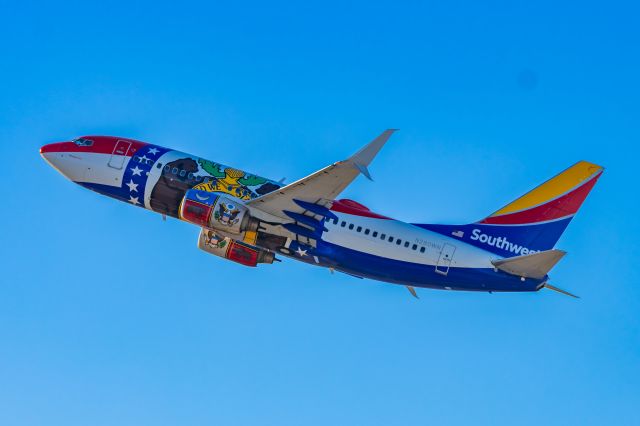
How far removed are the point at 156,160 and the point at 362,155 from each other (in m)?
15.4

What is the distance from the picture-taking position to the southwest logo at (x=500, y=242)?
52.8 m

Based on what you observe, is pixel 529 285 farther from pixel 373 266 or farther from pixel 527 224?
pixel 373 266

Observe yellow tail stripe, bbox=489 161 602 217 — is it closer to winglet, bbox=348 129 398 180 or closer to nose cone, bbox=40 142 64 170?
winglet, bbox=348 129 398 180

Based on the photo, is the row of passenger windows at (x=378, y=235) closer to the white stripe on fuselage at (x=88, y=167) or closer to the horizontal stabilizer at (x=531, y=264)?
the horizontal stabilizer at (x=531, y=264)

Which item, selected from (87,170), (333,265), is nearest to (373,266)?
(333,265)

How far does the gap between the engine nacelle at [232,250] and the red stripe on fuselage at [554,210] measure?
14204mm

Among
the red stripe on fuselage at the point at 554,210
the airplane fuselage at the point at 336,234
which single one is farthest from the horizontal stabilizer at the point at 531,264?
the red stripe on fuselage at the point at 554,210

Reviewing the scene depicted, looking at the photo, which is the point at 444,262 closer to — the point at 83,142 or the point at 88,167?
the point at 88,167

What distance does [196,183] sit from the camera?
5362 cm

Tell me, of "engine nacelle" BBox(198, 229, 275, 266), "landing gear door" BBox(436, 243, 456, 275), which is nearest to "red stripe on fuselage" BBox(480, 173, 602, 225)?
"landing gear door" BBox(436, 243, 456, 275)

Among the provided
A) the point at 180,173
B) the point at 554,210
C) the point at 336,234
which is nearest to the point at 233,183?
the point at 180,173

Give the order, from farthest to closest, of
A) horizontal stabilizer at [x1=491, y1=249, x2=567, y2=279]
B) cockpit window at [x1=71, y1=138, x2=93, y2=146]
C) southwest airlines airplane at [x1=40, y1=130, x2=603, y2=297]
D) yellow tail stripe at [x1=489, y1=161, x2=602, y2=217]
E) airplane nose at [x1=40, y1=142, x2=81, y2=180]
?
cockpit window at [x1=71, y1=138, x2=93, y2=146], airplane nose at [x1=40, y1=142, x2=81, y2=180], yellow tail stripe at [x1=489, y1=161, x2=602, y2=217], southwest airlines airplane at [x1=40, y1=130, x2=603, y2=297], horizontal stabilizer at [x1=491, y1=249, x2=567, y2=279]

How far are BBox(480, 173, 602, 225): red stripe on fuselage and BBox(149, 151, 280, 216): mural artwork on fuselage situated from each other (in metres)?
14.4

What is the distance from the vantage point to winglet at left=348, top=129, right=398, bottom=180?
4516cm
